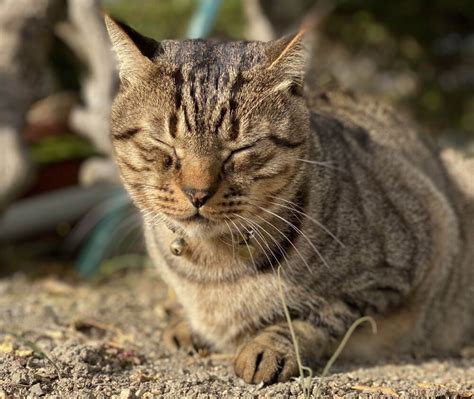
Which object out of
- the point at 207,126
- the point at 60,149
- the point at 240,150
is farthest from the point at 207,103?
the point at 60,149

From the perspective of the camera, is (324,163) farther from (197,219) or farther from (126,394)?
(126,394)

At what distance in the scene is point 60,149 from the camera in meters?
5.67

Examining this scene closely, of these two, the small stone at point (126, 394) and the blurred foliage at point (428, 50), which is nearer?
A: the small stone at point (126, 394)

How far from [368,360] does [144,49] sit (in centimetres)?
155

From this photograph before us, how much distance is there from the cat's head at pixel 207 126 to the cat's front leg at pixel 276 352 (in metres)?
Answer: 0.47

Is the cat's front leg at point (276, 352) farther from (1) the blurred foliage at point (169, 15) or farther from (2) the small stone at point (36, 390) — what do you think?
(1) the blurred foliage at point (169, 15)

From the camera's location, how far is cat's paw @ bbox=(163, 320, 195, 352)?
3244 millimetres

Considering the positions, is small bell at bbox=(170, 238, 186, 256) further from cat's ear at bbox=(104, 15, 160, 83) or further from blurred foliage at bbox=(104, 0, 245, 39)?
blurred foliage at bbox=(104, 0, 245, 39)

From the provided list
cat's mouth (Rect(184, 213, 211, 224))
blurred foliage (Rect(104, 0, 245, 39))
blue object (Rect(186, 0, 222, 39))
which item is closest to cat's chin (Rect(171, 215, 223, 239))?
cat's mouth (Rect(184, 213, 211, 224))

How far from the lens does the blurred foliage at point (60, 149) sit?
218 inches

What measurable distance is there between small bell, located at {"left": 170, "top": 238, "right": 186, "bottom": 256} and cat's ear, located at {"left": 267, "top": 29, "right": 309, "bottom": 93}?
26.4 inches

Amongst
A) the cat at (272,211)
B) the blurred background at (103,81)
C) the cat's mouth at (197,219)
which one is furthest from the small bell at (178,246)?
the blurred background at (103,81)

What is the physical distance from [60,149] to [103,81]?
4.00ft

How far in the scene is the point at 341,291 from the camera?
3.03m
